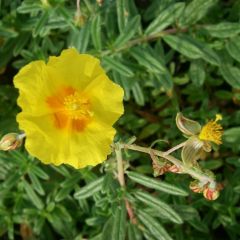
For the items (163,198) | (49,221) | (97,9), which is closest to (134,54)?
(97,9)

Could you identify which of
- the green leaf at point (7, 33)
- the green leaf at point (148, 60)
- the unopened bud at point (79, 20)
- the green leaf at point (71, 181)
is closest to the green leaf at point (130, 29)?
the green leaf at point (148, 60)

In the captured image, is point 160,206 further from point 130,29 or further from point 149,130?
point 130,29

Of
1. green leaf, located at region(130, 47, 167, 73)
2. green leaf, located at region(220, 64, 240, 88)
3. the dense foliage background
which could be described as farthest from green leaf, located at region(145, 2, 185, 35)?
green leaf, located at region(220, 64, 240, 88)

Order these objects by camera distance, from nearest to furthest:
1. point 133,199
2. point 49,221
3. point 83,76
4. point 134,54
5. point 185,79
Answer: point 83,76 → point 133,199 → point 134,54 → point 49,221 → point 185,79

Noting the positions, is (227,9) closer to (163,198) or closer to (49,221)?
(163,198)

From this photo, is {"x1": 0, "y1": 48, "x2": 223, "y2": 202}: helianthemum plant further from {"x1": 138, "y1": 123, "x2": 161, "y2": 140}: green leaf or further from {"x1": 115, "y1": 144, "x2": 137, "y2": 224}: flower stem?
{"x1": 138, "y1": 123, "x2": 161, "y2": 140}: green leaf

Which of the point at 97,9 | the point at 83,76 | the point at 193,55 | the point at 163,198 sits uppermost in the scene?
the point at 83,76


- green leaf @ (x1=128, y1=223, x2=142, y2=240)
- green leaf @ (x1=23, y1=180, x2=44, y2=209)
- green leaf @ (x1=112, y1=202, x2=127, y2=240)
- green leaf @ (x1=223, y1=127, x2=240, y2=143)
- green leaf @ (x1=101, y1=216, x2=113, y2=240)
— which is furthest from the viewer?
green leaf @ (x1=223, y1=127, x2=240, y2=143)
